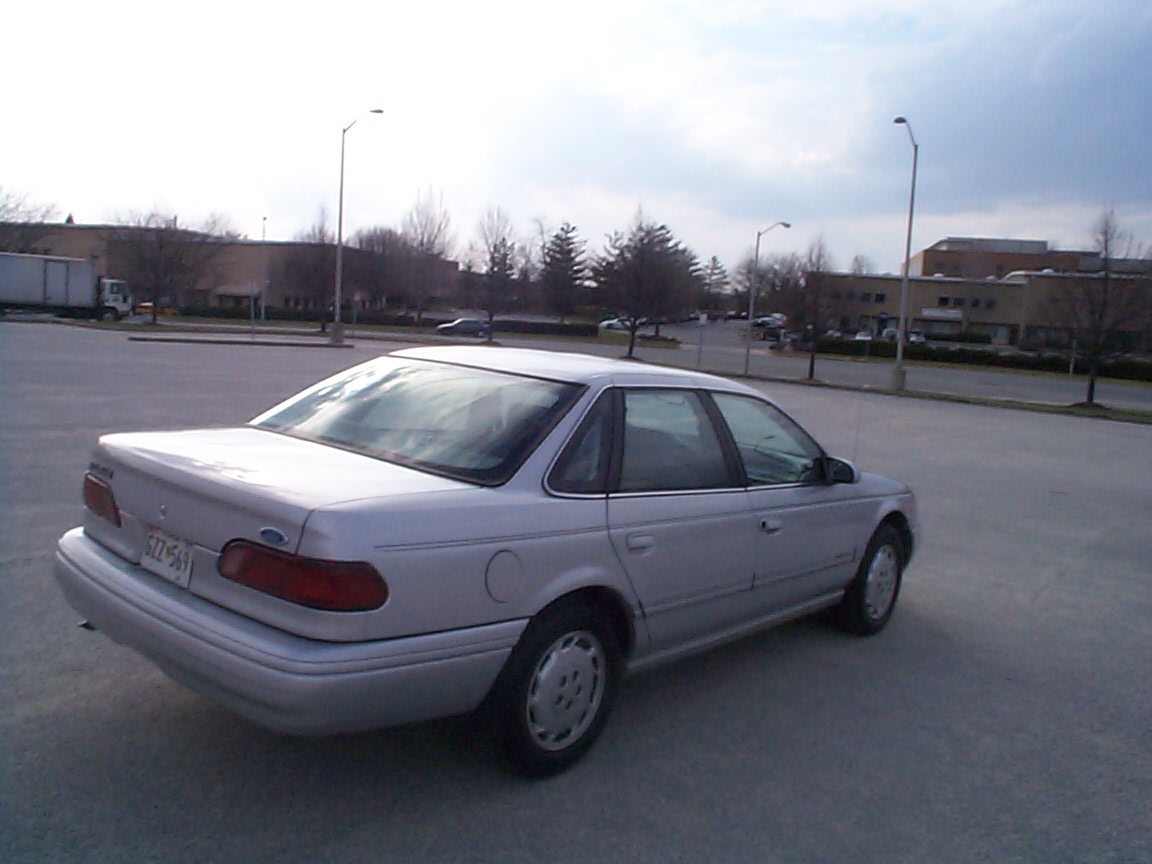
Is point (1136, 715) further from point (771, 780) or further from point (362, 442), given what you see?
point (362, 442)

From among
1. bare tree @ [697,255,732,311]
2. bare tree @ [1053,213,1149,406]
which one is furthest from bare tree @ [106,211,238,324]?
bare tree @ [697,255,732,311]

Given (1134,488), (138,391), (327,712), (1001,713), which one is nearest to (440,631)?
(327,712)

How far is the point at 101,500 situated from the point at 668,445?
8.18 feet

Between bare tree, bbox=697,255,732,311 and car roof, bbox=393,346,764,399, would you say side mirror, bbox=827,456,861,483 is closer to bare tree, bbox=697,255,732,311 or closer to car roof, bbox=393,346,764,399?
car roof, bbox=393,346,764,399

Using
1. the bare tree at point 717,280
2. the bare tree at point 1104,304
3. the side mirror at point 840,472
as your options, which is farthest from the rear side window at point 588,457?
the bare tree at point 717,280

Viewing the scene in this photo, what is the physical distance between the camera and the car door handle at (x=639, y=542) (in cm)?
412

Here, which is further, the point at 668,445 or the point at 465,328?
the point at 465,328

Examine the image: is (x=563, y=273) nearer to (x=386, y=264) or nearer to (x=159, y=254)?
(x=386, y=264)

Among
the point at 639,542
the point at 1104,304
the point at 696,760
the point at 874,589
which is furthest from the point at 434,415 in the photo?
the point at 1104,304

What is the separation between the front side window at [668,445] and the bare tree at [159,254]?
53334mm

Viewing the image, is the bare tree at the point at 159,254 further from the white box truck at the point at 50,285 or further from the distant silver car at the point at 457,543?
the distant silver car at the point at 457,543

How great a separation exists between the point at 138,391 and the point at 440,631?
1528 cm

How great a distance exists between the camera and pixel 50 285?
2012 inches

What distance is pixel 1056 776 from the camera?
4.29m
